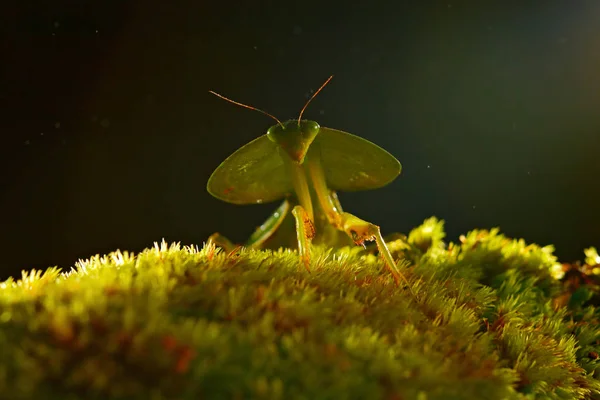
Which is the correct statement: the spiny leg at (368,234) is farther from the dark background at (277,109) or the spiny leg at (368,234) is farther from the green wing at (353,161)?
the dark background at (277,109)

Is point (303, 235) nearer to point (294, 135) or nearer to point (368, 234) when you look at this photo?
point (368, 234)

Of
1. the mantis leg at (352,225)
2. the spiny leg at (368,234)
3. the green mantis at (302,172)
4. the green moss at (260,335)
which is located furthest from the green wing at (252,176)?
the green moss at (260,335)

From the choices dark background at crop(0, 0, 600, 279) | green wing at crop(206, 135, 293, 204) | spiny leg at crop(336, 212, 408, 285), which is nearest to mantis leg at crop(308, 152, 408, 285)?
spiny leg at crop(336, 212, 408, 285)

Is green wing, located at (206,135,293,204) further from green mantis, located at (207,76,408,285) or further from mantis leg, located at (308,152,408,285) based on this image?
mantis leg, located at (308,152,408,285)

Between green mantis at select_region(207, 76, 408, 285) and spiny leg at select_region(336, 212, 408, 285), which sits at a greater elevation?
green mantis at select_region(207, 76, 408, 285)

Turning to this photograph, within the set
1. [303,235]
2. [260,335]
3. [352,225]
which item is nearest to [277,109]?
[352,225]

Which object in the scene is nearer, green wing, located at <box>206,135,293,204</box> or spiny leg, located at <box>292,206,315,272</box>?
spiny leg, located at <box>292,206,315,272</box>
